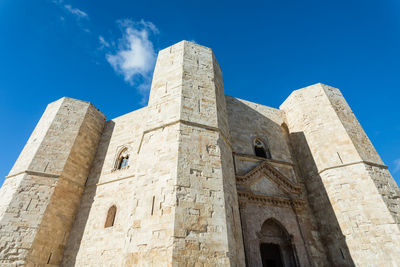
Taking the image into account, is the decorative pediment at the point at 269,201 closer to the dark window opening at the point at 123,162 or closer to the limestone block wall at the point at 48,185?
the dark window opening at the point at 123,162

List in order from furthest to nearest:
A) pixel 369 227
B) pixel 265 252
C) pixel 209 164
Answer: pixel 265 252 < pixel 369 227 < pixel 209 164

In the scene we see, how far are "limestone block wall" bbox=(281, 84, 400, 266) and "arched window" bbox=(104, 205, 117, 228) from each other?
23.6 feet

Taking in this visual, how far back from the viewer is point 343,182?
7852mm

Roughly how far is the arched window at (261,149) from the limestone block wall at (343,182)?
4.72 ft

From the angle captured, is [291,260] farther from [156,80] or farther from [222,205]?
[156,80]

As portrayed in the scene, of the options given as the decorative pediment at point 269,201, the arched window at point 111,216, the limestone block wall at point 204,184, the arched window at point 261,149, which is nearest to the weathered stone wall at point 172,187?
the limestone block wall at point 204,184

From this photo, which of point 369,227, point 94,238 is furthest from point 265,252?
point 94,238

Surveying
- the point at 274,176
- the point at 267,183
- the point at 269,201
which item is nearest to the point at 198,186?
the point at 269,201

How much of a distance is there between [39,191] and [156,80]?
550 cm

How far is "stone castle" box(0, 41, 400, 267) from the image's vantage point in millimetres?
Answer: 5207

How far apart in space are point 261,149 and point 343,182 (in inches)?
Result: 125

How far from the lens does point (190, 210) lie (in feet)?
16.4

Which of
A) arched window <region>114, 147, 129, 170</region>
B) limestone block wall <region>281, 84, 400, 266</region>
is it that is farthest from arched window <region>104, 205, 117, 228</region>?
limestone block wall <region>281, 84, 400, 266</region>

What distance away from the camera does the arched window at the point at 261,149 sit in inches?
386
